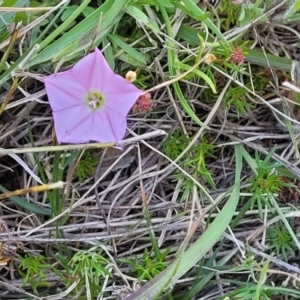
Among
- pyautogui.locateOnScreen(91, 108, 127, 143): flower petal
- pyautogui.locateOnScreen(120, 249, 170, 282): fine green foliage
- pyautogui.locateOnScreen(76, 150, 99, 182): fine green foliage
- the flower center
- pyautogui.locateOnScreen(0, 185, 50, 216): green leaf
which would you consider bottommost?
pyautogui.locateOnScreen(120, 249, 170, 282): fine green foliage

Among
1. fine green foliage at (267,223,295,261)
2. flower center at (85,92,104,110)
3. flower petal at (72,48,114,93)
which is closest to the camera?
flower petal at (72,48,114,93)

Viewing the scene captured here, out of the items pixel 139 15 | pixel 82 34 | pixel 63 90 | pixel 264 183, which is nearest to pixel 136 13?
pixel 139 15

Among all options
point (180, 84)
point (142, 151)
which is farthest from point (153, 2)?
point (142, 151)

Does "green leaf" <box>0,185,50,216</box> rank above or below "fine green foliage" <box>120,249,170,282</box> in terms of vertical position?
above

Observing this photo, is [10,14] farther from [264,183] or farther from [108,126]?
[264,183]

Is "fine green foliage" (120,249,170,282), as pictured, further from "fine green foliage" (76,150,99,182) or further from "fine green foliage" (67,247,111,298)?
"fine green foliage" (76,150,99,182)

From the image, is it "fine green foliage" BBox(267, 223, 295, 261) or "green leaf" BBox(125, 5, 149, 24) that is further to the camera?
"fine green foliage" BBox(267, 223, 295, 261)

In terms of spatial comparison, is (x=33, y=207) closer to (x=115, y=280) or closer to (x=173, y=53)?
(x=115, y=280)

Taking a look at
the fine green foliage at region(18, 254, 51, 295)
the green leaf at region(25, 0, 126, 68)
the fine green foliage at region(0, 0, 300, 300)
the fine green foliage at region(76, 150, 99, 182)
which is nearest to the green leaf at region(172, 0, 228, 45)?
the fine green foliage at region(0, 0, 300, 300)
